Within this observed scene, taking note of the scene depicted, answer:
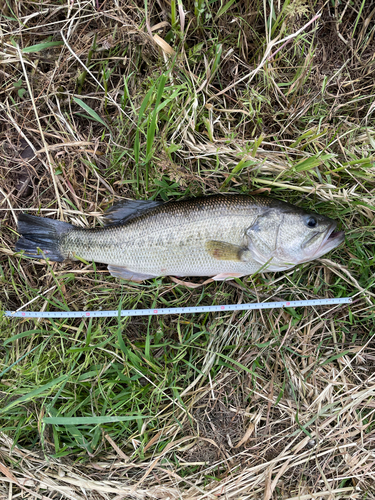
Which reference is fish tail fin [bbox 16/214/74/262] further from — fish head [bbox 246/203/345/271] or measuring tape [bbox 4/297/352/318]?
fish head [bbox 246/203/345/271]

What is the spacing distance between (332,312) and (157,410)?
6.26 ft

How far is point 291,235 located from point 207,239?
0.75 metres

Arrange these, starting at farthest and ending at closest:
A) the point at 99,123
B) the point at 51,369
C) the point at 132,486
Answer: the point at 99,123 < the point at 51,369 < the point at 132,486

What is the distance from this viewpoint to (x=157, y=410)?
291 centimetres

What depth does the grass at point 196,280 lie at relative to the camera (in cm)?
288

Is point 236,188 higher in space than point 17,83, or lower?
lower

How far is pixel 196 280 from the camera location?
3.14m

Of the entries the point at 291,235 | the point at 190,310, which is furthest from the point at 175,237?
the point at 291,235

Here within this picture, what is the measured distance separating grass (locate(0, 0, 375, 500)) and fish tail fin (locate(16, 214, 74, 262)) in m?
0.15

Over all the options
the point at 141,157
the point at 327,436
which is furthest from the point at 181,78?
the point at 327,436

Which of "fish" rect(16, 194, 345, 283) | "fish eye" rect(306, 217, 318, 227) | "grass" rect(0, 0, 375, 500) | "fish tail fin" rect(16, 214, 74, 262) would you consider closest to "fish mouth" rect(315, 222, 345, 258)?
"fish" rect(16, 194, 345, 283)

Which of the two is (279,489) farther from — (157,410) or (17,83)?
(17,83)

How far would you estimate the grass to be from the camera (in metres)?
2.88

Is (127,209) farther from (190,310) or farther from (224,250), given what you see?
(190,310)
